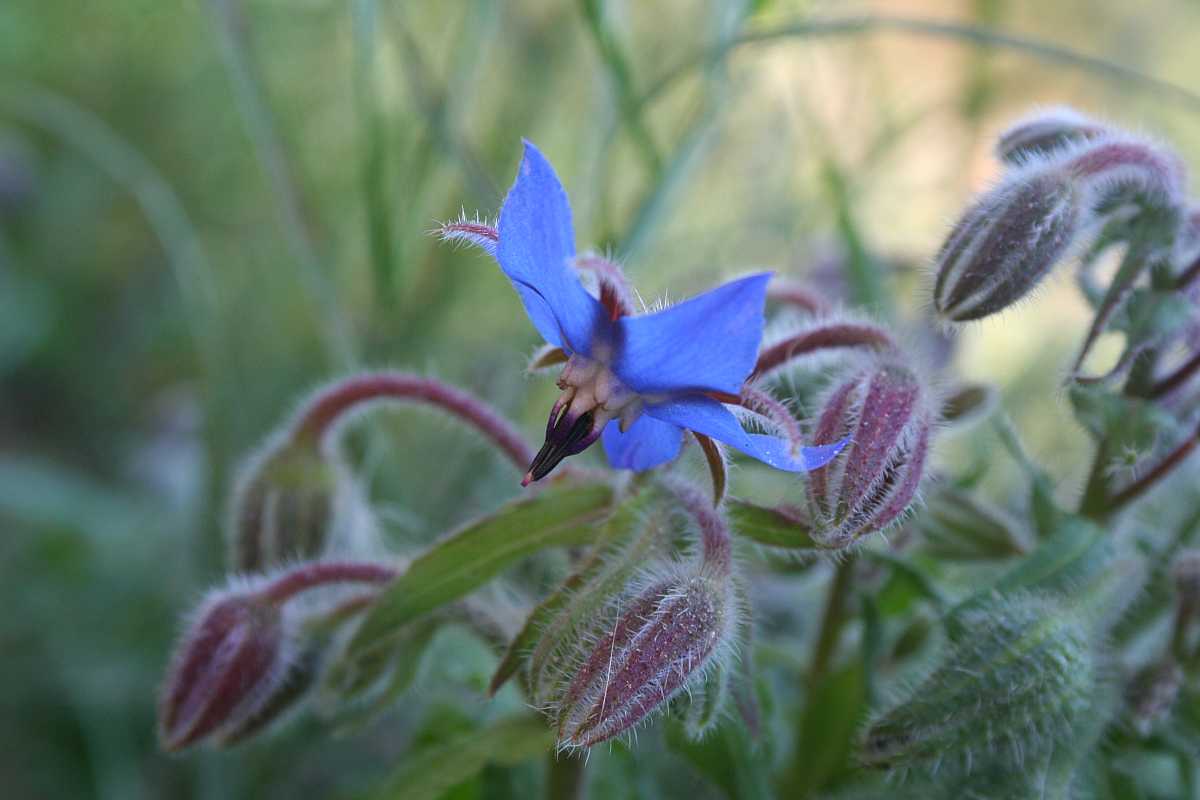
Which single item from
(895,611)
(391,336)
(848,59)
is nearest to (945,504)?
(895,611)

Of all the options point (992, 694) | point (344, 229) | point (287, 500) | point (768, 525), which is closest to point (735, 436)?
point (768, 525)

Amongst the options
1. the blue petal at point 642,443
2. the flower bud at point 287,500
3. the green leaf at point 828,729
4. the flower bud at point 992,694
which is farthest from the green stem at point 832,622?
the flower bud at point 287,500

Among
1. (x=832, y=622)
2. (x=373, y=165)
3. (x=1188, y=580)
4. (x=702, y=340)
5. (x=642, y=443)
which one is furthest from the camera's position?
(x=373, y=165)

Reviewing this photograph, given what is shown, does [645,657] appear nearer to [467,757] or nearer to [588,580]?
[588,580]

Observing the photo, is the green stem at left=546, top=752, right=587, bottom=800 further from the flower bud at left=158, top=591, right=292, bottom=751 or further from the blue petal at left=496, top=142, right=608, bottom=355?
the blue petal at left=496, top=142, right=608, bottom=355

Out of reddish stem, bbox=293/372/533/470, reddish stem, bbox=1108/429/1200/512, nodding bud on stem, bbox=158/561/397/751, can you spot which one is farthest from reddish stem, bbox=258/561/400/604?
reddish stem, bbox=1108/429/1200/512

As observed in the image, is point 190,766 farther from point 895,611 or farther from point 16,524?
point 895,611
